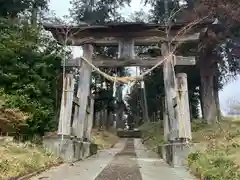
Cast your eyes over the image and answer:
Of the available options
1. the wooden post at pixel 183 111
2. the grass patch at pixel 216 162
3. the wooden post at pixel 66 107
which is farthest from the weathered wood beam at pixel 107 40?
the grass patch at pixel 216 162

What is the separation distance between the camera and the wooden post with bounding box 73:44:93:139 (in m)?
13.7

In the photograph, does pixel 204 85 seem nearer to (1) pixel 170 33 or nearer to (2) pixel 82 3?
(1) pixel 170 33

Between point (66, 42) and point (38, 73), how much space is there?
7.63 ft

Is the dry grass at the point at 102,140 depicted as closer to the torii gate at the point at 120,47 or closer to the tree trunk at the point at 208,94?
the tree trunk at the point at 208,94

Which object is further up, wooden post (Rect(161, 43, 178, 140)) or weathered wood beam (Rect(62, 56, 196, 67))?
weathered wood beam (Rect(62, 56, 196, 67))

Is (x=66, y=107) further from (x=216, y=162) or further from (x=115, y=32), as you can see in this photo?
(x=216, y=162)

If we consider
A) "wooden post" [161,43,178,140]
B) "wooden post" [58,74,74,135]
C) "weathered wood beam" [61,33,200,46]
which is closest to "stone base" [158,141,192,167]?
"wooden post" [161,43,178,140]

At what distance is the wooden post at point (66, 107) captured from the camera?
467 inches

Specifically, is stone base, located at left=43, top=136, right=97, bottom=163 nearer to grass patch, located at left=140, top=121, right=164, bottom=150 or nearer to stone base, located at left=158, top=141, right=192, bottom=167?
stone base, located at left=158, top=141, right=192, bottom=167

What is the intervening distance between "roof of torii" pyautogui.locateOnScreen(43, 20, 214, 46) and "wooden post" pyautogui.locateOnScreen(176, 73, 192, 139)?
2.90 metres

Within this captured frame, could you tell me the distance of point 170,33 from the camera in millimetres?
14391

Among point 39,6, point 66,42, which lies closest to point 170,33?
point 66,42

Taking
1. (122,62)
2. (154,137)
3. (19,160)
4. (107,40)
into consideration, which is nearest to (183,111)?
(122,62)

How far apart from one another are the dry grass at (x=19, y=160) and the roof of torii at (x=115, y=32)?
5.15m
